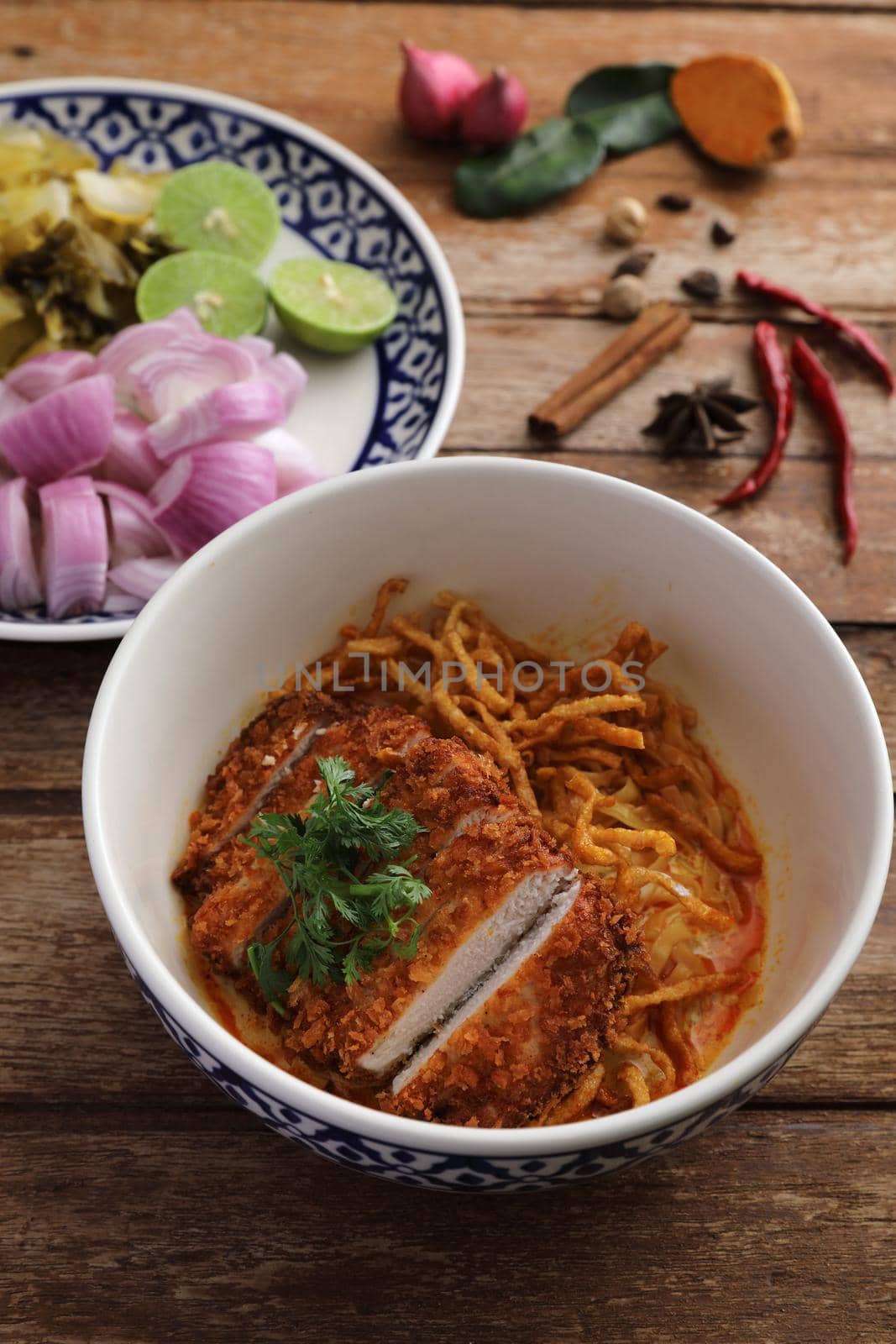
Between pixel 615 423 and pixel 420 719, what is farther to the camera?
pixel 615 423

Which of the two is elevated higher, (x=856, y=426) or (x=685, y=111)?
(x=685, y=111)

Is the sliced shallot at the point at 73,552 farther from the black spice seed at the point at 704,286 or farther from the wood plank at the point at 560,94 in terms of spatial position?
the black spice seed at the point at 704,286

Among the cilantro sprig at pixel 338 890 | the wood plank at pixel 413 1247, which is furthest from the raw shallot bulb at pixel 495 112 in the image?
the wood plank at pixel 413 1247

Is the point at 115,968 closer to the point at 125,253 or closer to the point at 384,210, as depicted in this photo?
the point at 125,253

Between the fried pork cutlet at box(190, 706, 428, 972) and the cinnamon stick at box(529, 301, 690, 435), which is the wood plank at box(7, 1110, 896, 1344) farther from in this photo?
the cinnamon stick at box(529, 301, 690, 435)

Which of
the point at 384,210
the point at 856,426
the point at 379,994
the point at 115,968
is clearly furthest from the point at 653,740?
the point at 384,210

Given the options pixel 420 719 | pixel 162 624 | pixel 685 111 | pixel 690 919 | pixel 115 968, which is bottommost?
pixel 115 968

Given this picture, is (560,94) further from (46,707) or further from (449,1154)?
(449,1154)

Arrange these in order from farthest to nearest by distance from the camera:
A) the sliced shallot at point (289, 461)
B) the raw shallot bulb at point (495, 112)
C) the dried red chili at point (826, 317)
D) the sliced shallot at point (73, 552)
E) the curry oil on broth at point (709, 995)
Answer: the raw shallot bulb at point (495, 112) → the dried red chili at point (826, 317) → the sliced shallot at point (289, 461) → the sliced shallot at point (73, 552) → the curry oil on broth at point (709, 995)
